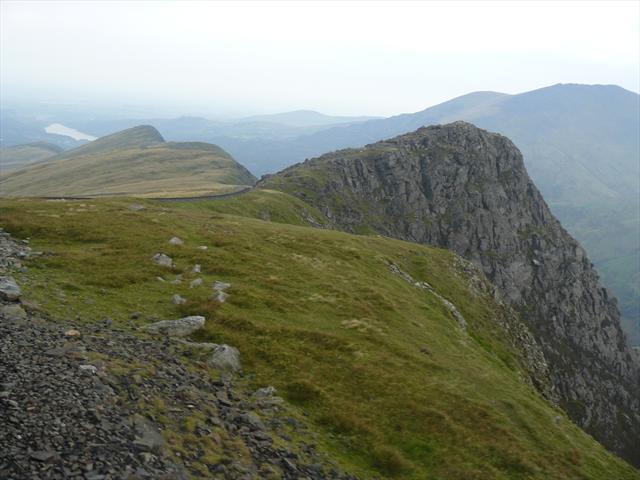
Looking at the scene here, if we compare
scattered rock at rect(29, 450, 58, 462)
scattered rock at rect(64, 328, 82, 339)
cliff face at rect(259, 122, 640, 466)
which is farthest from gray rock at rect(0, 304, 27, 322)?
cliff face at rect(259, 122, 640, 466)

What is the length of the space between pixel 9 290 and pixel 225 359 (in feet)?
42.5

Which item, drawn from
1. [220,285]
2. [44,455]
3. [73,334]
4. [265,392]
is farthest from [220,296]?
[44,455]

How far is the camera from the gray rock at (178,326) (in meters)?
28.8

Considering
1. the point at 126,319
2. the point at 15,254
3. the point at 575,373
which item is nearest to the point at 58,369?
the point at 126,319

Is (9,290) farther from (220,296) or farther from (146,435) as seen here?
(146,435)

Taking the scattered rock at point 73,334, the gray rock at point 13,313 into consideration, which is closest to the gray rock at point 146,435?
the scattered rock at point 73,334

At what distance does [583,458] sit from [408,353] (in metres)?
13.8

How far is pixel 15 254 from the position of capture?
35875 mm

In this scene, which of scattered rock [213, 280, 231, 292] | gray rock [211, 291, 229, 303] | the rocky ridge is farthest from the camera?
scattered rock [213, 280, 231, 292]

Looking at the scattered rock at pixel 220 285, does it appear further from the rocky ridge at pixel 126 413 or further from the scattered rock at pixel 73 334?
the scattered rock at pixel 73 334

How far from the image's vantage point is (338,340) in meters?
34.7

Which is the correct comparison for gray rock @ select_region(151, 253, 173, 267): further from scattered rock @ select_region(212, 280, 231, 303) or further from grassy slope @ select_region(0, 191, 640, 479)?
scattered rock @ select_region(212, 280, 231, 303)

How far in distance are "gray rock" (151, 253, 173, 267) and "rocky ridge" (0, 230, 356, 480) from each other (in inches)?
555

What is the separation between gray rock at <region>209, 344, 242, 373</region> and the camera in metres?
27.1
